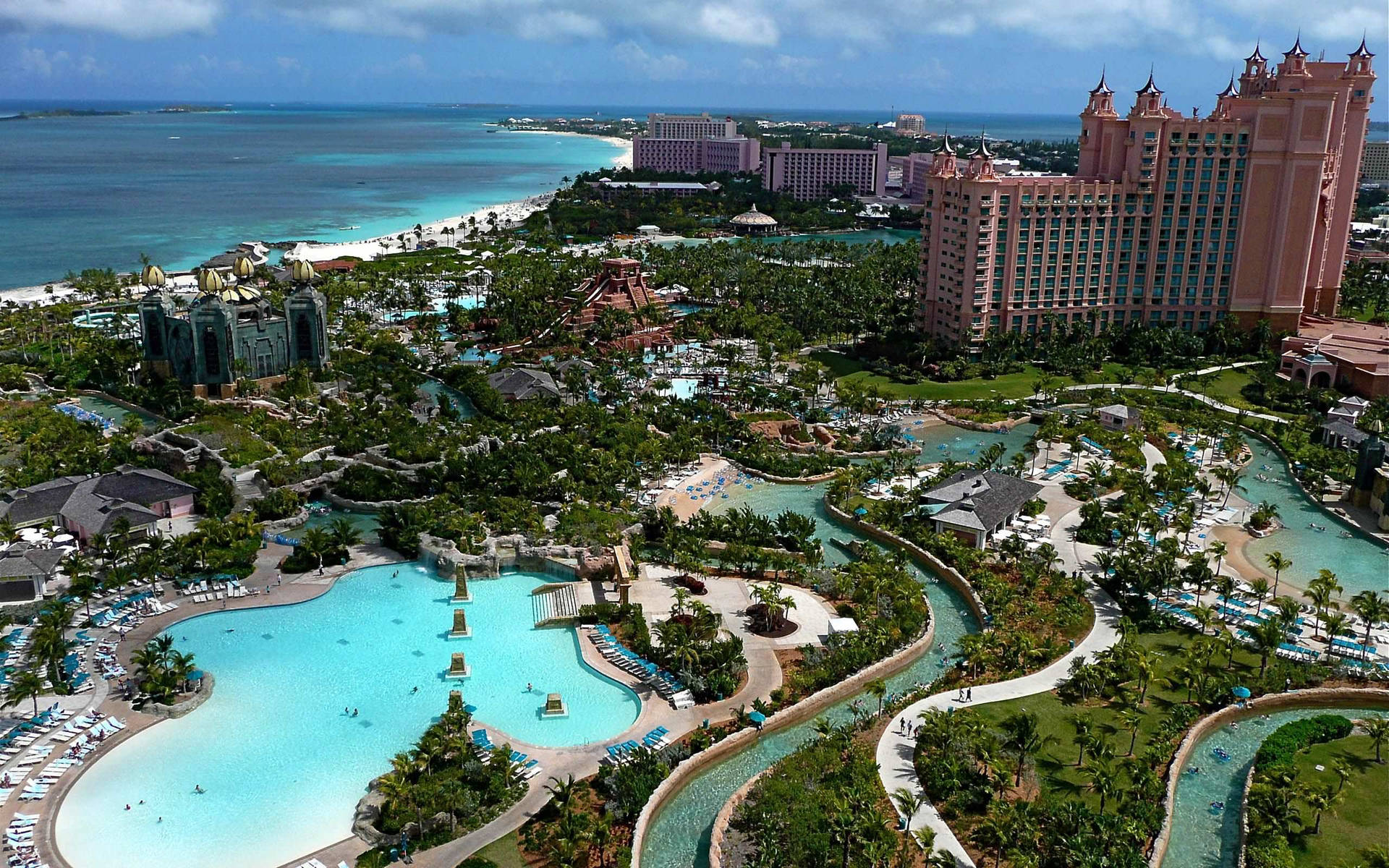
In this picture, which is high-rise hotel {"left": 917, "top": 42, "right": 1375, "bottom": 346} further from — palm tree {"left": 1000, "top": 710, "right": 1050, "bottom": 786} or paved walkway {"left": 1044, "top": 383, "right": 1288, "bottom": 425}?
palm tree {"left": 1000, "top": 710, "right": 1050, "bottom": 786}

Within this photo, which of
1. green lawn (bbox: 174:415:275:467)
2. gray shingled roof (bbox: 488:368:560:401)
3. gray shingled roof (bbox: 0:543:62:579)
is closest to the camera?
gray shingled roof (bbox: 0:543:62:579)

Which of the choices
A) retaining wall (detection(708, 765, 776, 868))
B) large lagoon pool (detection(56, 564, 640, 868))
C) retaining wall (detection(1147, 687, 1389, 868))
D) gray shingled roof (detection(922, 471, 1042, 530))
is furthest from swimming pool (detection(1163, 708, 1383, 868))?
large lagoon pool (detection(56, 564, 640, 868))

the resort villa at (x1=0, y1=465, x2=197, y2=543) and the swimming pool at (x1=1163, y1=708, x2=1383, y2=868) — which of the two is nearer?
the swimming pool at (x1=1163, y1=708, x2=1383, y2=868)

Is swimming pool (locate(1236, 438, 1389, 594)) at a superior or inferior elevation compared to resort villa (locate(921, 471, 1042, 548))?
inferior

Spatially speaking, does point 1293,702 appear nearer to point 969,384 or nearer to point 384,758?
point 384,758

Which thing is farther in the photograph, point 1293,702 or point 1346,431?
point 1346,431

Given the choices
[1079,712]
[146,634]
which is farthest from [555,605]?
[1079,712]

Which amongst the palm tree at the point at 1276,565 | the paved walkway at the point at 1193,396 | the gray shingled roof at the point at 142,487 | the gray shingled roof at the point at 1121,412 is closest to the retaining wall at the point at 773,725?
the palm tree at the point at 1276,565
